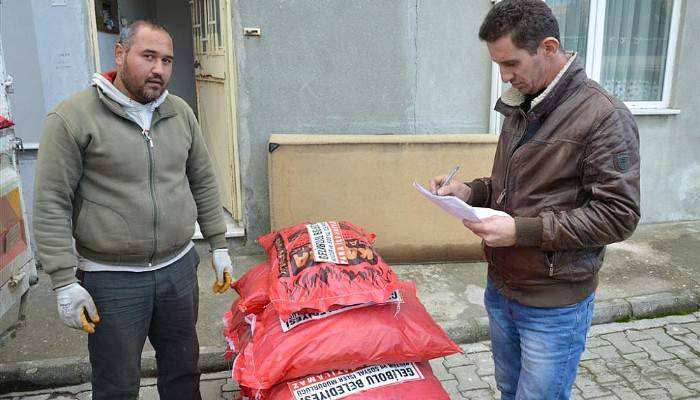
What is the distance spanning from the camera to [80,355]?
127 inches

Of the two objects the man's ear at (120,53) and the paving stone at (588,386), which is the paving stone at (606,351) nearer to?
the paving stone at (588,386)

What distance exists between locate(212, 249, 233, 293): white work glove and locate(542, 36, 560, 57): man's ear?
5.69 ft

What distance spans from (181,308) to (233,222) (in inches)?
99.8

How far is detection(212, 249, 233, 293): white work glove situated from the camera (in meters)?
2.69

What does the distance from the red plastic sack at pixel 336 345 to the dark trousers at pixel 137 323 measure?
332mm

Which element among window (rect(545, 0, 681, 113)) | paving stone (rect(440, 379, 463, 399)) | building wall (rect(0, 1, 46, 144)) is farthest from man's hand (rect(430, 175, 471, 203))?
window (rect(545, 0, 681, 113))

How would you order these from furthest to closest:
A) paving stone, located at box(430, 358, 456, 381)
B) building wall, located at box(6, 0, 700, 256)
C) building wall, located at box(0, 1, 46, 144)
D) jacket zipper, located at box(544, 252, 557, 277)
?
building wall, located at box(6, 0, 700, 256) → building wall, located at box(0, 1, 46, 144) → paving stone, located at box(430, 358, 456, 381) → jacket zipper, located at box(544, 252, 557, 277)

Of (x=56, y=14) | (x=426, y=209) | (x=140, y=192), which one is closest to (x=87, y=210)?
(x=140, y=192)

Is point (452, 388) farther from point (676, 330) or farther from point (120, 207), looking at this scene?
point (120, 207)

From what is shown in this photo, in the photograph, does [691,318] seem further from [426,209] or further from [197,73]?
[197,73]

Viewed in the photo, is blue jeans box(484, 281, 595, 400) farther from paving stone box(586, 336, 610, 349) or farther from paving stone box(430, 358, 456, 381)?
paving stone box(586, 336, 610, 349)

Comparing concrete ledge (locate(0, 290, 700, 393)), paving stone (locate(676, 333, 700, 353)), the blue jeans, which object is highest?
the blue jeans

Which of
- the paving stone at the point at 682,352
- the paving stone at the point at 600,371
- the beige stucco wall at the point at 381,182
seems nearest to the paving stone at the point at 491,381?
the paving stone at the point at 600,371

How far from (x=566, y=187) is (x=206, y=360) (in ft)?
7.90
